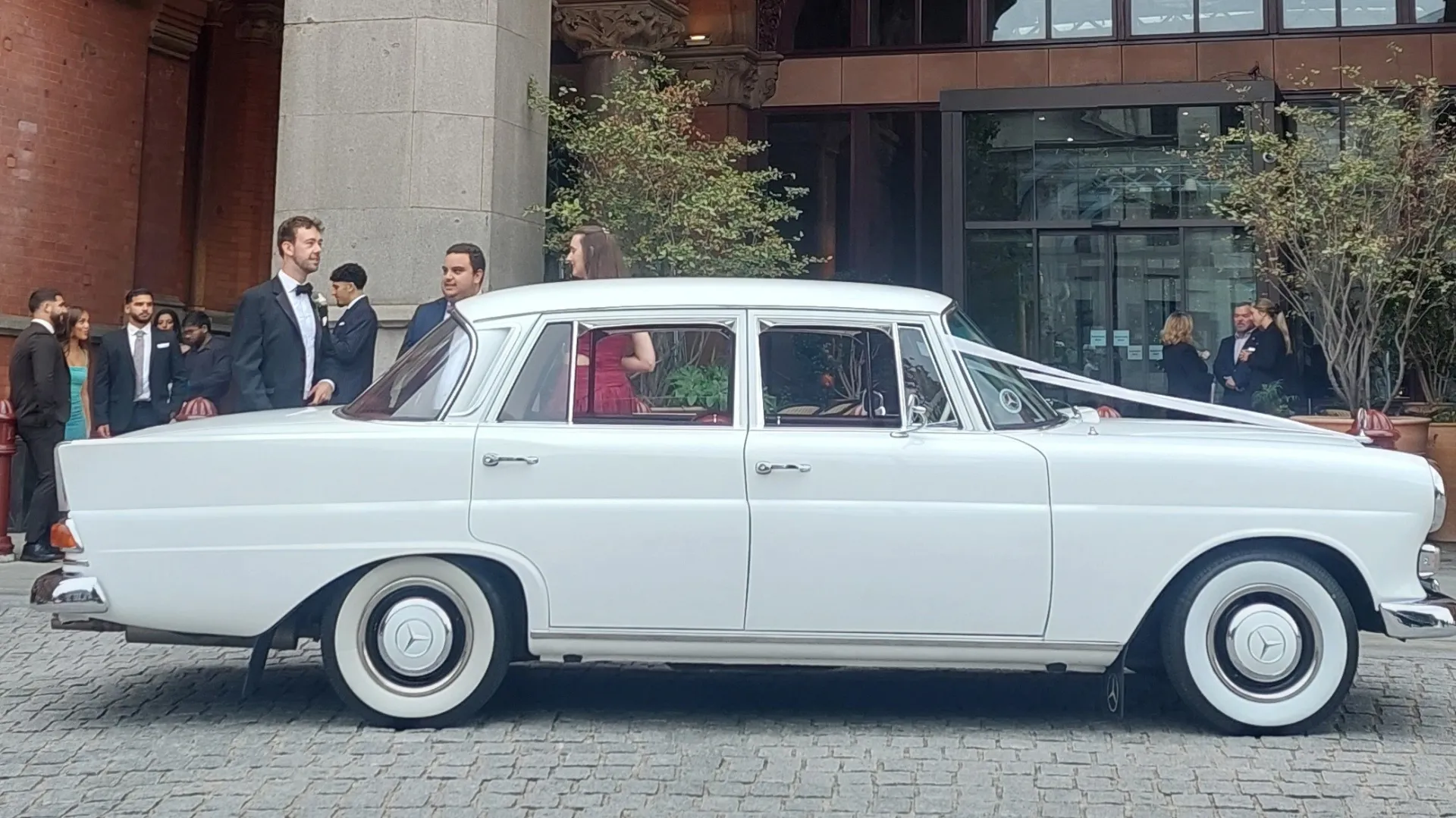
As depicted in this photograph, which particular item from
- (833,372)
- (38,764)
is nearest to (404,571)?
(38,764)

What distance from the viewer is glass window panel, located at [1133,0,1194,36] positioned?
16.8 meters

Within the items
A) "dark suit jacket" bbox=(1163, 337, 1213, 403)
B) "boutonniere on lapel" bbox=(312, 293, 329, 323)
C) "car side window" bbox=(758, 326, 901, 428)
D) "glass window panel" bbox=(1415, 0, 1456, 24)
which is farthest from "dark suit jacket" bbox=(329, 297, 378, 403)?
"glass window panel" bbox=(1415, 0, 1456, 24)

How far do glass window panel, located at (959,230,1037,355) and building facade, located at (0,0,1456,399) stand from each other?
26 millimetres

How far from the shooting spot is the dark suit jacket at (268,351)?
6.94 m

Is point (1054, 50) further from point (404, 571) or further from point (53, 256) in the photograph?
point (404, 571)

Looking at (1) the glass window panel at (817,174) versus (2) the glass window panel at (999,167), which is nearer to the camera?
(2) the glass window panel at (999,167)

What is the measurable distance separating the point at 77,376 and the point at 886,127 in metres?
10.2

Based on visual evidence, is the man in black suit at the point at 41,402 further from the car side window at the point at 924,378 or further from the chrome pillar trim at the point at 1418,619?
the chrome pillar trim at the point at 1418,619

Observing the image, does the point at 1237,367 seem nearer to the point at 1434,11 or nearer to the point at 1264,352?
the point at 1264,352

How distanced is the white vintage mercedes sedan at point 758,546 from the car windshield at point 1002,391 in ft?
0.11

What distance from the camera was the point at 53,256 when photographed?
12977mm

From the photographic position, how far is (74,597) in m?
5.00

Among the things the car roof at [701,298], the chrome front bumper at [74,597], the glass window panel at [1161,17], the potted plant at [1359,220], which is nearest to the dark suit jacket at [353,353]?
the car roof at [701,298]

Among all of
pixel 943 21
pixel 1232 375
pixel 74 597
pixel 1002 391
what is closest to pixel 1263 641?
pixel 1002 391
